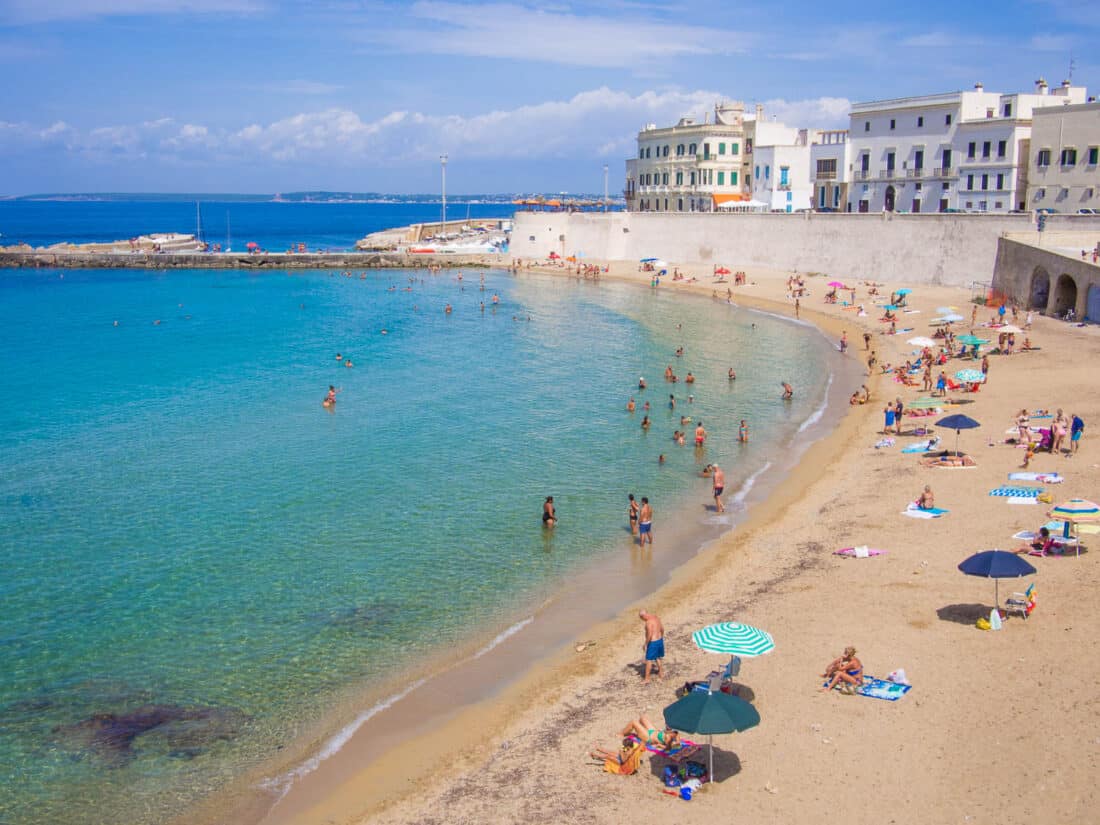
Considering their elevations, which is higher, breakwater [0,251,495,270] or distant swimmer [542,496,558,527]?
breakwater [0,251,495,270]

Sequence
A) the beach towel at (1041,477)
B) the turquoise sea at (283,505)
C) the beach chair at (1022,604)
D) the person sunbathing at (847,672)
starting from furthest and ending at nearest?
the beach towel at (1041,477)
the beach chair at (1022,604)
the turquoise sea at (283,505)
the person sunbathing at (847,672)

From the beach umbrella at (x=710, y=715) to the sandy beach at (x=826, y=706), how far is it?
38.2 inches

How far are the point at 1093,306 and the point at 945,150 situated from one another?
25.1 metres

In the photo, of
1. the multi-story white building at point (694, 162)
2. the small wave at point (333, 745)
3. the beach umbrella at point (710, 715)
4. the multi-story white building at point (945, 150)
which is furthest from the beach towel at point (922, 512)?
the multi-story white building at point (694, 162)

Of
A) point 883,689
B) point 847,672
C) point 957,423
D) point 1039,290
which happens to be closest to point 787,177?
point 1039,290

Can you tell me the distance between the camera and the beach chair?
16.2 m

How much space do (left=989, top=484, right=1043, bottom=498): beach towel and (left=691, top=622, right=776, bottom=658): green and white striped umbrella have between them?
36.9 ft

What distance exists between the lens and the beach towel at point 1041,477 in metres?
23.4

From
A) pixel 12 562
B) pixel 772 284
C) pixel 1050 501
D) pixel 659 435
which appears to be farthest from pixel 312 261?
pixel 1050 501

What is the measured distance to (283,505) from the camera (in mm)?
26125

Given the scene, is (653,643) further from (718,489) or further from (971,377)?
(971,377)

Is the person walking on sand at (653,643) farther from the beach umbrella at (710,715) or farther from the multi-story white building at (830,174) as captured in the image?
the multi-story white building at (830,174)

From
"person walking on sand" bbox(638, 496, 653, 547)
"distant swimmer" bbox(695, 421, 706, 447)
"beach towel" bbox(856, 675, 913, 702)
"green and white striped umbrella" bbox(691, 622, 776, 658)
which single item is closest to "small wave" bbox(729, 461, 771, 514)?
"distant swimmer" bbox(695, 421, 706, 447)

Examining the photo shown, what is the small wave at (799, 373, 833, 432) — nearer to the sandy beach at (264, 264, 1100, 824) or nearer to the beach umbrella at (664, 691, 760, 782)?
the sandy beach at (264, 264, 1100, 824)
